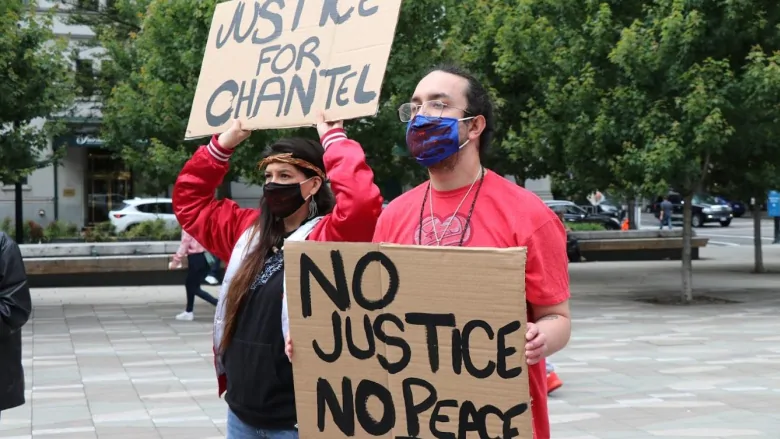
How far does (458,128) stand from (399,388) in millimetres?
775

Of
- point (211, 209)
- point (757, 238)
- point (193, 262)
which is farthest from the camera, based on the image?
point (757, 238)

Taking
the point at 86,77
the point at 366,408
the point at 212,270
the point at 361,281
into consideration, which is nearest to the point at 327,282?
the point at 361,281

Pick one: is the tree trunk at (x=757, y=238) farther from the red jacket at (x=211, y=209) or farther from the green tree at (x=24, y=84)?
the red jacket at (x=211, y=209)

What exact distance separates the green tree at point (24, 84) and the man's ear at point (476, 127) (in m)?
13.1

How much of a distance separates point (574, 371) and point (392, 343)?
7696 mm

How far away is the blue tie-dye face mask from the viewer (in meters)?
3.02

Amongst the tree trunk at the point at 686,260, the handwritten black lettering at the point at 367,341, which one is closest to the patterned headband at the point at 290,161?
the handwritten black lettering at the point at 367,341

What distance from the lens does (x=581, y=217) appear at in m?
39.8

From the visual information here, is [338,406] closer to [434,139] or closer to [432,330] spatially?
[432,330]

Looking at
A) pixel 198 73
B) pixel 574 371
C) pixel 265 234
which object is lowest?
pixel 574 371

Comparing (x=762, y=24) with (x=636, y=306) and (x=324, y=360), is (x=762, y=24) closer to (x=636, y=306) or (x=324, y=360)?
(x=636, y=306)

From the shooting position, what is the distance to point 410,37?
16234 millimetres

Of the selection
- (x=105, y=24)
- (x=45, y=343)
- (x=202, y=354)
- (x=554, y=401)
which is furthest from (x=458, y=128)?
(x=105, y=24)

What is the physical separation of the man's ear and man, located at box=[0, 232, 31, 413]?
8.20 feet
